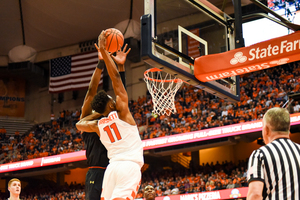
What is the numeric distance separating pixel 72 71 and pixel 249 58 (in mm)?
18200

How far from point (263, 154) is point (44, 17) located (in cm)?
2089

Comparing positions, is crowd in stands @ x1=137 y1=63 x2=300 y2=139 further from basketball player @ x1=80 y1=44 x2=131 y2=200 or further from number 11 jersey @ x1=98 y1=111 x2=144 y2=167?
number 11 jersey @ x1=98 y1=111 x2=144 y2=167

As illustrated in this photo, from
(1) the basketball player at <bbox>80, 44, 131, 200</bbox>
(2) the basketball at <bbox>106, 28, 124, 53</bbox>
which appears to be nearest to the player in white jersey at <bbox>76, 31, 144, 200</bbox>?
(1) the basketball player at <bbox>80, 44, 131, 200</bbox>

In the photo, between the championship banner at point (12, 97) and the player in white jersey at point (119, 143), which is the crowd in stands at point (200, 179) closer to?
the player in white jersey at point (119, 143)

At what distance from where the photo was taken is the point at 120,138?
11.4 feet

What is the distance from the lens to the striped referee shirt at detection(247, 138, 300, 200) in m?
2.29

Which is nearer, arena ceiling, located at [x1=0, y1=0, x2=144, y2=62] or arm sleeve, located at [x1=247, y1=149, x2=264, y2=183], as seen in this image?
arm sleeve, located at [x1=247, y1=149, x2=264, y2=183]

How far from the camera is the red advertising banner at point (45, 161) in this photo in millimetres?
16953

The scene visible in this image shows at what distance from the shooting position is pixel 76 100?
25109 millimetres

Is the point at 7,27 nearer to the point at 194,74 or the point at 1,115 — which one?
the point at 1,115

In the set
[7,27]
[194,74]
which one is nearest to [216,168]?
[194,74]

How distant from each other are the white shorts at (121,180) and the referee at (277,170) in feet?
4.27

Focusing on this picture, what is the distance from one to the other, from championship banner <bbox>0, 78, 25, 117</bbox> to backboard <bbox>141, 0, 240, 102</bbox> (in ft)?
73.9

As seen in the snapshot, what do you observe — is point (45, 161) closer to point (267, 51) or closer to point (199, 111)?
point (199, 111)
